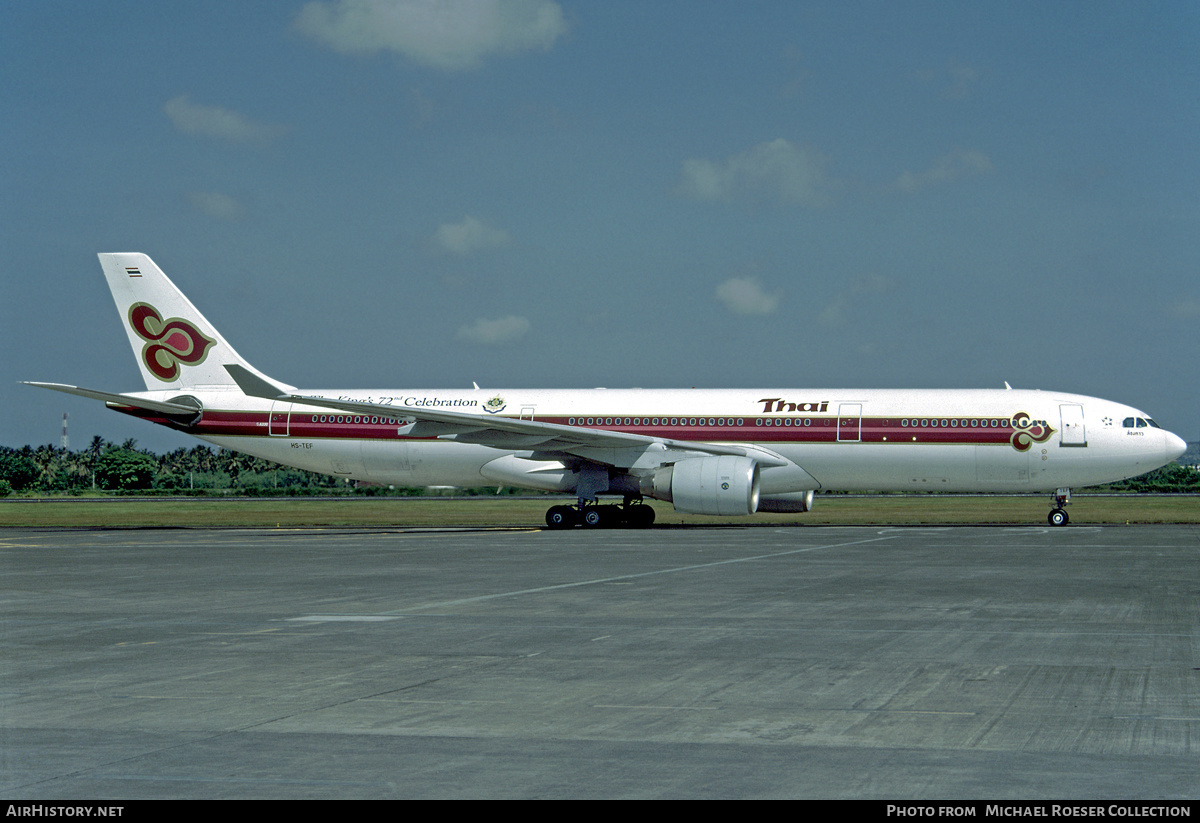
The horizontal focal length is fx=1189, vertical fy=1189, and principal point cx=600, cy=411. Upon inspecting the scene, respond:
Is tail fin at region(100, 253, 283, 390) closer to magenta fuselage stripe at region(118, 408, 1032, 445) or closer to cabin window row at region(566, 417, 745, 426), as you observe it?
magenta fuselage stripe at region(118, 408, 1032, 445)

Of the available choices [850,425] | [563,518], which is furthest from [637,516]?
[850,425]

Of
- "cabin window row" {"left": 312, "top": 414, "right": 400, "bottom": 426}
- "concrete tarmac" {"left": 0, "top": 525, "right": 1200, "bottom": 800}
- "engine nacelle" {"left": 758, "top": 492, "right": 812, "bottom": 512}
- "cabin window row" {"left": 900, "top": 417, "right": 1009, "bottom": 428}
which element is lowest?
"concrete tarmac" {"left": 0, "top": 525, "right": 1200, "bottom": 800}

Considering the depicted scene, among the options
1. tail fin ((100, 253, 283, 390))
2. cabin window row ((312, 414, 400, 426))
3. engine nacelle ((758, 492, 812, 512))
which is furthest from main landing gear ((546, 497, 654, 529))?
tail fin ((100, 253, 283, 390))

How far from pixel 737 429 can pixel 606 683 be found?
24901 millimetres

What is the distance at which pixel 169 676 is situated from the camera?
31.7ft

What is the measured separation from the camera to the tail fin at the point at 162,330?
37.8m

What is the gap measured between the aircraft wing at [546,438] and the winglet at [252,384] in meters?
0.03

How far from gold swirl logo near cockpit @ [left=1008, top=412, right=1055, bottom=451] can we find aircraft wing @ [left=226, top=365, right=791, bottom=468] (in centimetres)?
626

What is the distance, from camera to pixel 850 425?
33062mm

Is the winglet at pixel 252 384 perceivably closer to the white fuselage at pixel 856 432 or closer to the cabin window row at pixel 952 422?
the white fuselage at pixel 856 432

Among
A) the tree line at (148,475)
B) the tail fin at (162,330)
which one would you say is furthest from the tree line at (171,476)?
the tail fin at (162,330)

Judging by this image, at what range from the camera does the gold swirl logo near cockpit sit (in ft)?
106

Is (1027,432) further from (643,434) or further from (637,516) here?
(637,516)

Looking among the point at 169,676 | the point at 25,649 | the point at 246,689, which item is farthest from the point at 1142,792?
the point at 25,649
